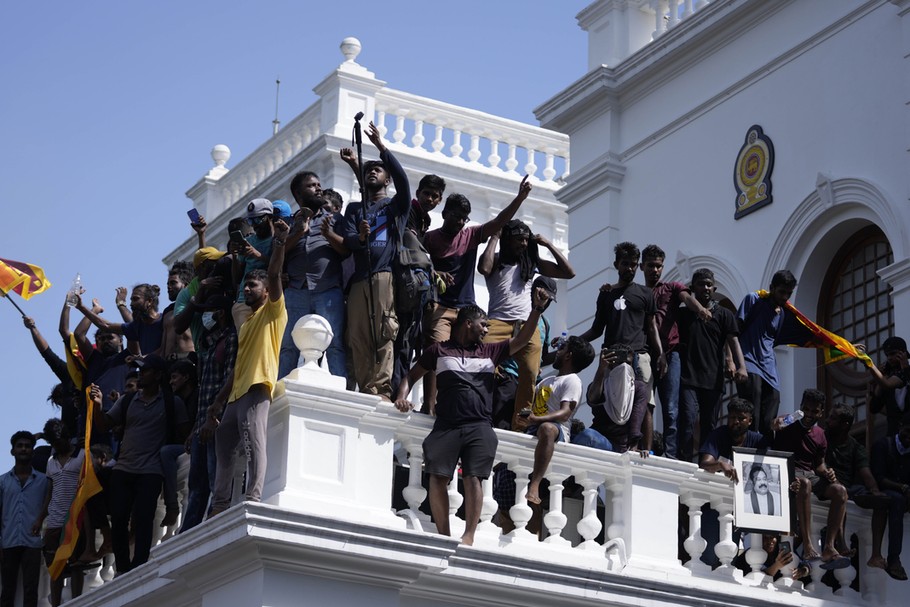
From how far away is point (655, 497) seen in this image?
41.9ft

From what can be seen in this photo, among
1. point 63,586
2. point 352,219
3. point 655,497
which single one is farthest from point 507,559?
point 63,586

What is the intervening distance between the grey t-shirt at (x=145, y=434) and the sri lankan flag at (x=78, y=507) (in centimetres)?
37

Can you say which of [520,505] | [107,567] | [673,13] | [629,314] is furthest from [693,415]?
[673,13]

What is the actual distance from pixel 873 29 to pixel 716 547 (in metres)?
6.71

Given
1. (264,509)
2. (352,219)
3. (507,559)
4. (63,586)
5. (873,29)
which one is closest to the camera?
(264,509)

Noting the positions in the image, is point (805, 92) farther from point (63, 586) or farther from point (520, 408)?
point (63, 586)

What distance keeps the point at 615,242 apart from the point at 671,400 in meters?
7.06

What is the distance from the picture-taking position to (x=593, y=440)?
1296 cm

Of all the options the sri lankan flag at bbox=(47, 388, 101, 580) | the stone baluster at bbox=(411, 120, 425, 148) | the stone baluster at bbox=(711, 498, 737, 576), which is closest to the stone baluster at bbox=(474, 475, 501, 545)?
the stone baluster at bbox=(711, 498, 737, 576)

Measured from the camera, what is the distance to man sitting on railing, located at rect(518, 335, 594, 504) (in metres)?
12.2

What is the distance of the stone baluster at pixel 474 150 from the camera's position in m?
24.7

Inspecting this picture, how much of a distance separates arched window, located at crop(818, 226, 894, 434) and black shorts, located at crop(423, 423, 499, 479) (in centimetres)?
621

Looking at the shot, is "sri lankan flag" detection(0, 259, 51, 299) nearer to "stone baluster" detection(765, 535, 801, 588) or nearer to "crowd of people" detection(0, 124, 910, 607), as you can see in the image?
"crowd of people" detection(0, 124, 910, 607)

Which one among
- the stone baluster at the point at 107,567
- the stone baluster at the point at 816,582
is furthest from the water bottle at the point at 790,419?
the stone baluster at the point at 107,567
